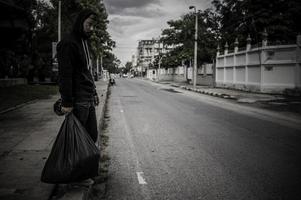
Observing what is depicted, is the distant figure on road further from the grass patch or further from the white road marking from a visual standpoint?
the grass patch

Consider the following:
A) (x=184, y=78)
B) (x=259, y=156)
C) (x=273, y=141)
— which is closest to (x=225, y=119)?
(x=273, y=141)

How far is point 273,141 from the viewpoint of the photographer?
27.0ft

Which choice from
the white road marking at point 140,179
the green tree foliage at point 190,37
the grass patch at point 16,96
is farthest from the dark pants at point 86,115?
the green tree foliage at point 190,37

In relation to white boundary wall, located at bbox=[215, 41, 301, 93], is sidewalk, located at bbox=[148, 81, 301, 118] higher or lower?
lower

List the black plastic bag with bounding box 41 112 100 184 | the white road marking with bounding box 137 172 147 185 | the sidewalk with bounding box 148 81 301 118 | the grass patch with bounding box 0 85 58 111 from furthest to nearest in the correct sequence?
the sidewalk with bounding box 148 81 301 118, the grass patch with bounding box 0 85 58 111, the white road marking with bounding box 137 172 147 185, the black plastic bag with bounding box 41 112 100 184

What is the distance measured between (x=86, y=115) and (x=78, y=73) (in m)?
0.53

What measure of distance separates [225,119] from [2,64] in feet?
81.0

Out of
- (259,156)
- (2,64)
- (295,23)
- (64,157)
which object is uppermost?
(295,23)

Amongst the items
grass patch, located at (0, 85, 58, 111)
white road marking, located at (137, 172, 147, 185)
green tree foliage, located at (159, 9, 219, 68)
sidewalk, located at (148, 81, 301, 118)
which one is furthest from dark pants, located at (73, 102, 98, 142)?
green tree foliage, located at (159, 9, 219, 68)

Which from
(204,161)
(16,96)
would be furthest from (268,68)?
(204,161)

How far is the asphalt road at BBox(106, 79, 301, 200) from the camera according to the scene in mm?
4703

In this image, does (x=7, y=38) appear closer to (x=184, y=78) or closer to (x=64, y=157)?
(x=64, y=157)

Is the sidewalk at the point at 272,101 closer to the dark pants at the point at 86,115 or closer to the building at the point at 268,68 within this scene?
the building at the point at 268,68

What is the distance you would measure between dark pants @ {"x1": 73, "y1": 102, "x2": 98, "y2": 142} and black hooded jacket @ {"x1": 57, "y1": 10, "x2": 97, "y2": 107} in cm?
7
